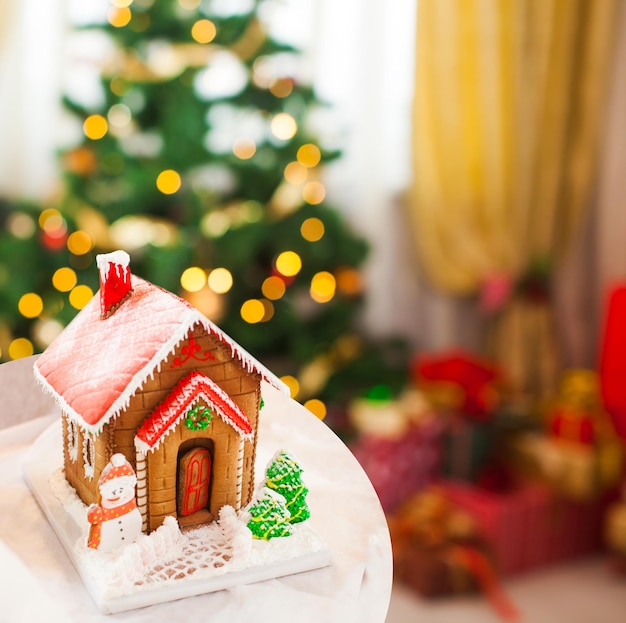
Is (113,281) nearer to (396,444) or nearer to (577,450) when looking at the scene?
(396,444)

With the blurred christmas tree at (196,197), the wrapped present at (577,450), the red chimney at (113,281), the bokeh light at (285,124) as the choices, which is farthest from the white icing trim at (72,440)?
the wrapped present at (577,450)

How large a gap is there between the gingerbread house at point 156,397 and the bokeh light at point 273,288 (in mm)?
1510

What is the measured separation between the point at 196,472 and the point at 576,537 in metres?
1.97

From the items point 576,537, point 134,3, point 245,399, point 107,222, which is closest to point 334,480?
point 245,399

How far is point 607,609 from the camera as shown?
2143 mm

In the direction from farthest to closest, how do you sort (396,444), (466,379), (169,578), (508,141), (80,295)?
(508,141) → (466,379) → (396,444) → (80,295) → (169,578)

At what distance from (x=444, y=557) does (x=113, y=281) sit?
5.38ft

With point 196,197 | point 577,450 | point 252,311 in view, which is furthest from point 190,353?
point 577,450

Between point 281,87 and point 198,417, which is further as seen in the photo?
point 281,87

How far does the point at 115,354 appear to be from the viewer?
0.64 m

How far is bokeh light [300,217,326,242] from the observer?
7.34 ft

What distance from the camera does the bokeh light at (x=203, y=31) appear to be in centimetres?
203

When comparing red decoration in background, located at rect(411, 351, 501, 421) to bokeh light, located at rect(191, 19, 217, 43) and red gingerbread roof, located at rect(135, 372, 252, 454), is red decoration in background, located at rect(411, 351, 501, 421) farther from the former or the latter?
red gingerbread roof, located at rect(135, 372, 252, 454)

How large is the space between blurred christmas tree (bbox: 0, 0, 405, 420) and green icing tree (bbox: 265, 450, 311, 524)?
4.17 ft
